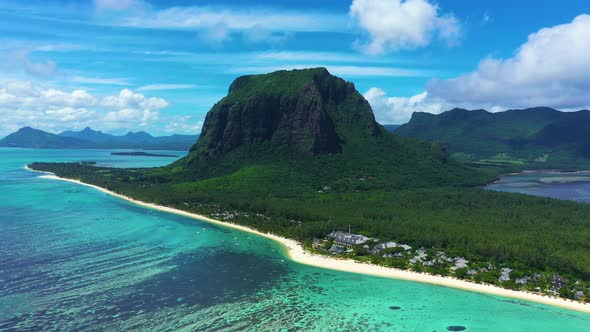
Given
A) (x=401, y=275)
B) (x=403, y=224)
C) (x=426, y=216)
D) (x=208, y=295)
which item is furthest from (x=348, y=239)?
(x=208, y=295)

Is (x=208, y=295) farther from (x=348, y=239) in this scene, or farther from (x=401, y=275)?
(x=348, y=239)

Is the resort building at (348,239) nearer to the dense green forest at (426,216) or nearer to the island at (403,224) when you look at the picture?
the island at (403,224)

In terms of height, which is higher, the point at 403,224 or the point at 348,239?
the point at 403,224

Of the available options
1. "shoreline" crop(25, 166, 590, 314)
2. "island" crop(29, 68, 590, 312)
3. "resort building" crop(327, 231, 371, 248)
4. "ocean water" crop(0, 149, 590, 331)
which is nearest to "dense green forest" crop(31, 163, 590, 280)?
"island" crop(29, 68, 590, 312)

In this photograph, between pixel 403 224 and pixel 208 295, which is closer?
pixel 208 295

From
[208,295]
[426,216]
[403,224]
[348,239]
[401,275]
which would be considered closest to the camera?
[208,295]

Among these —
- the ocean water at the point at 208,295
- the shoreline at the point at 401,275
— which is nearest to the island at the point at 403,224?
the shoreline at the point at 401,275

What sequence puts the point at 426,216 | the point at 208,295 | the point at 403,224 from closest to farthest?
the point at 208,295
the point at 403,224
the point at 426,216

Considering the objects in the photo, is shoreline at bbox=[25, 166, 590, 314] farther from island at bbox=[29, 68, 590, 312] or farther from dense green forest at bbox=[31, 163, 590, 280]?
dense green forest at bbox=[31, 163, 590, 280]

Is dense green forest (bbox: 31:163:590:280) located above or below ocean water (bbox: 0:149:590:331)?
above
